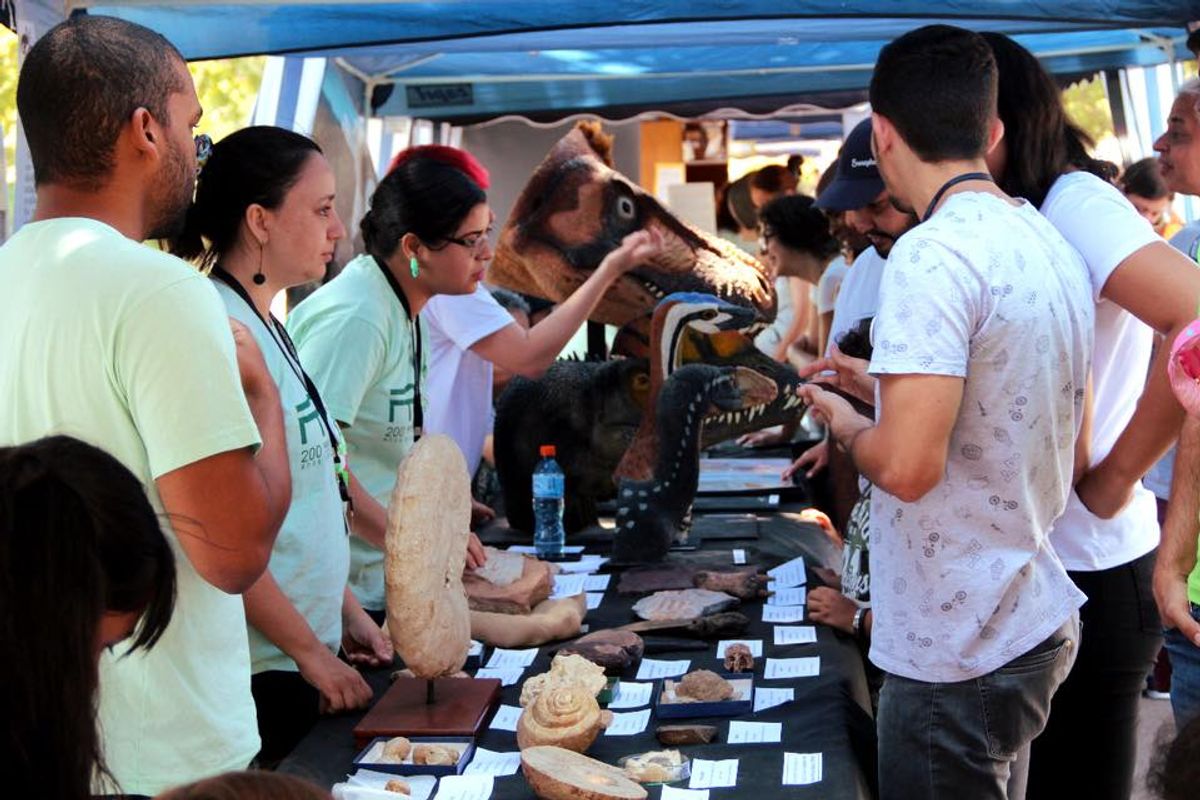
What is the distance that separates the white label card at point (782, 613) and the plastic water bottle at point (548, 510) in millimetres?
903

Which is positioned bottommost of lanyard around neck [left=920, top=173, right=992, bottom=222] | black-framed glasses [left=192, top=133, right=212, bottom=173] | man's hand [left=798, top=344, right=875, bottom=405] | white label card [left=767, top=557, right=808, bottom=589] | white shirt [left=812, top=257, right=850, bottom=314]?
white label card [left=767, top=557, right=808, bottom=589]

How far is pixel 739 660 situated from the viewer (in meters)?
2.76

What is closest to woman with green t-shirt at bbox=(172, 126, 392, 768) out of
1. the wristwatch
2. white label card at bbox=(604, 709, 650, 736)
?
white label card at bbox=(604, 709, 650, 736)

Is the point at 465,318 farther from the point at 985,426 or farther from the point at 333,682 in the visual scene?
the point at 985,426

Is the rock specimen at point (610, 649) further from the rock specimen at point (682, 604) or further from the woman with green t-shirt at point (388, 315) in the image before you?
the woman with green t-shirt at point (388, 315)

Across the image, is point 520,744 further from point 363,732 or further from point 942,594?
point 942,594

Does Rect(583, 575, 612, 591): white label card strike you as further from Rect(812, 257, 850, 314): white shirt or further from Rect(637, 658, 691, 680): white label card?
Rect(812, 257, 850, 314): white shirt

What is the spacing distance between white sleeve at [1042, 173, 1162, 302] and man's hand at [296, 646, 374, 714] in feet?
4.84

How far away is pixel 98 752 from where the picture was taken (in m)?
1.11

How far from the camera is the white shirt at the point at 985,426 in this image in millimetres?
1893

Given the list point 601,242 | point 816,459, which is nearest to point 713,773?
point 816,459

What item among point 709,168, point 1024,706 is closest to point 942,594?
point 1024,706

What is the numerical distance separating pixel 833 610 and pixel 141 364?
1.91 metres

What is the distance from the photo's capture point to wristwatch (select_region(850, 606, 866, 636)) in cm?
295
